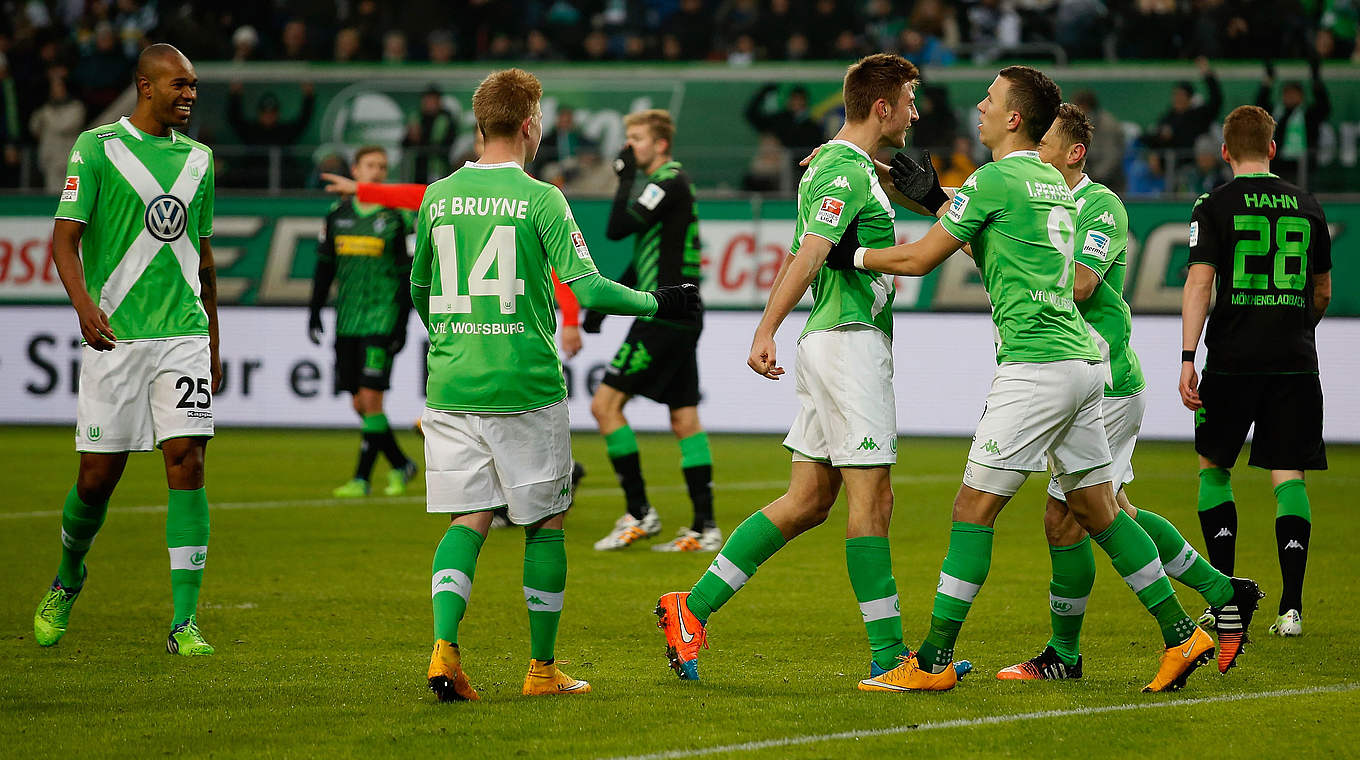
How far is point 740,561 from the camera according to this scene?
17.5ft

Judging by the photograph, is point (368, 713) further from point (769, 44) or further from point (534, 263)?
point (769, 44)

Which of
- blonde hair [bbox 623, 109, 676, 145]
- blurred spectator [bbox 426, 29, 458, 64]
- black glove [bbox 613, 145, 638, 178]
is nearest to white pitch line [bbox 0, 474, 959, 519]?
black glove [bbox 613, 145, 638, 178]

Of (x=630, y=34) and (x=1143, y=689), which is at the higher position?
(x=630, y=34)

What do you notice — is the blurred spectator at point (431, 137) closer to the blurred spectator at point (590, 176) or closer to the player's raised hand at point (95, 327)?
the blurred spectator at point (590, 176)

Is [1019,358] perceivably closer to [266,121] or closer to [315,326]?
[315,326]

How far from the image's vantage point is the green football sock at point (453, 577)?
4.80 metres

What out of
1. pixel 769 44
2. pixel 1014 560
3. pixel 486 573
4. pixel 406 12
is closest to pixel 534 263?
pixel 486 573

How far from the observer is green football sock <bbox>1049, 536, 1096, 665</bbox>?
17.5 feet

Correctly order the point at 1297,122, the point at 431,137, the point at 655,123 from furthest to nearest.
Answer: the point at 431,137, the point at 1297,122, the point at 655,123

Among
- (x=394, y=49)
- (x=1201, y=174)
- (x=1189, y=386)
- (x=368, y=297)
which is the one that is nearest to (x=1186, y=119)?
(x=1201, y=174)

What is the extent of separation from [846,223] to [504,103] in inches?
46.9

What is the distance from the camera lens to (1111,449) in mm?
5711

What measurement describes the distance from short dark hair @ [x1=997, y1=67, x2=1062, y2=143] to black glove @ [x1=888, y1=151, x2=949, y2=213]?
0.34 meters

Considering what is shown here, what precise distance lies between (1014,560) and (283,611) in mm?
4006
